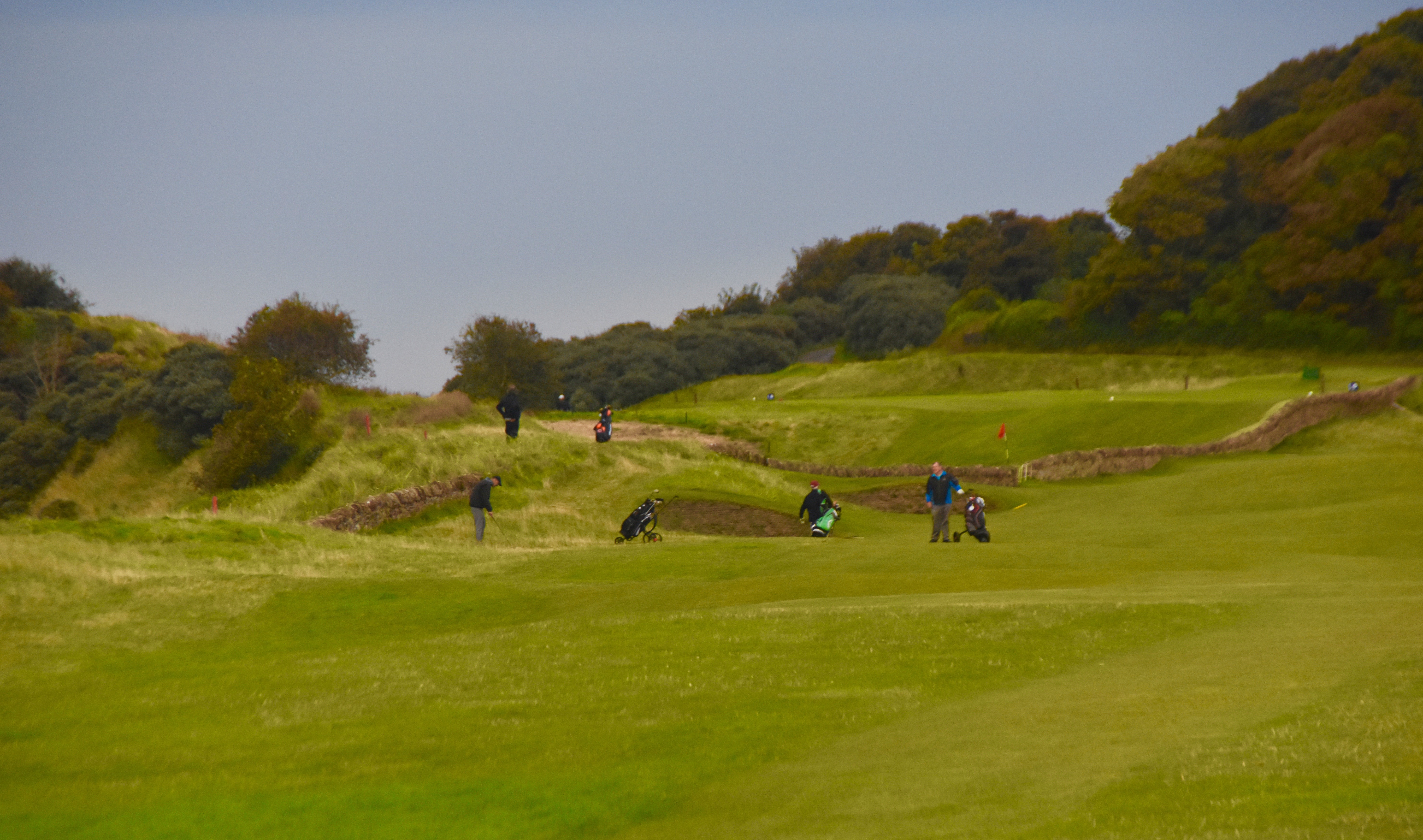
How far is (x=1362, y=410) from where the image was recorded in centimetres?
4822

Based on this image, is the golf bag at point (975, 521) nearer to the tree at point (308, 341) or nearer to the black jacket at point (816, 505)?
the black jacket at point (816, 505)

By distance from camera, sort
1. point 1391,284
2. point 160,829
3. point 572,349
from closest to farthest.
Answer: point 160,829, point 1391,284, point 572,349

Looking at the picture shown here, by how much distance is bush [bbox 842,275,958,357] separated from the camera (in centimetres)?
11669

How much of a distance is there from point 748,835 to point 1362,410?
48.1 meters

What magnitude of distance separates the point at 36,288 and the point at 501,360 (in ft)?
130

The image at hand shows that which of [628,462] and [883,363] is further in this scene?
[883,363]

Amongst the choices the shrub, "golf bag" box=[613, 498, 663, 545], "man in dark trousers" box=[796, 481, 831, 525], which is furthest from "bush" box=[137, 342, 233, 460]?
"man in dark trousers" box=[796, 481, 831, 525]

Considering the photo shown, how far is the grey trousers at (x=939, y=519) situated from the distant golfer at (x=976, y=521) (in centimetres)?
45

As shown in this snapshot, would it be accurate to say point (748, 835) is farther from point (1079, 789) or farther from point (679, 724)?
point (679, 724)

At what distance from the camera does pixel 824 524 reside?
35.2m

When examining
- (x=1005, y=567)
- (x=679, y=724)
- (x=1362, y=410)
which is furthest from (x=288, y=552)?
(x=1362, y=410)

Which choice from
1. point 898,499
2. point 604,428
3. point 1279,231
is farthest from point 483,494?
point 1279,231

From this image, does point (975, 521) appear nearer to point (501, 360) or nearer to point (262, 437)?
point (262, 437)

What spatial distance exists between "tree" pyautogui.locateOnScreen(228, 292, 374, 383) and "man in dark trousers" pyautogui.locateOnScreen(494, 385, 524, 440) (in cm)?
2242
